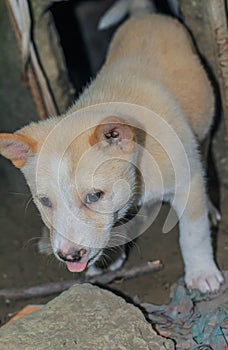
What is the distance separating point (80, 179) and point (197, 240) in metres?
1.21

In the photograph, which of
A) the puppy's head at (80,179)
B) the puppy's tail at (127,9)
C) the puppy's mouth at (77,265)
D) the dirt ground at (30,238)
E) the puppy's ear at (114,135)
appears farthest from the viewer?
the puppy's tail at (127,9)

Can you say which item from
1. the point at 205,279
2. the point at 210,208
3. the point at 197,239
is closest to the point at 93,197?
the point at 197,239

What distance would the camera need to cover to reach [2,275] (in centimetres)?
564

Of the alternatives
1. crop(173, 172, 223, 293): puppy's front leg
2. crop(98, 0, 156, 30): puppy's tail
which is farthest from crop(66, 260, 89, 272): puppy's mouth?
crop(98, 0, 156, 30): puppy's tail

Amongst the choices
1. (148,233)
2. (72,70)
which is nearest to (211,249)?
(148,233)

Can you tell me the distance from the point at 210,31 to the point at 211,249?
1658mm

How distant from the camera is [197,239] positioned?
4738mm

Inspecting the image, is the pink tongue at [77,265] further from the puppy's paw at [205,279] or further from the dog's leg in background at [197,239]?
the puppy's paw at [205,279]

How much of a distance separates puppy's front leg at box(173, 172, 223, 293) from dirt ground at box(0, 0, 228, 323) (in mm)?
234

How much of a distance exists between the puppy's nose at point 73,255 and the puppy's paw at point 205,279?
3.82ft

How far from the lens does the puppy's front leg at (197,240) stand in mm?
4660

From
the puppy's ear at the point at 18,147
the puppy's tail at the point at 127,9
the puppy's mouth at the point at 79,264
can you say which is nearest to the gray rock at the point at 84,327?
the puppy's mouth at the point at 79,264

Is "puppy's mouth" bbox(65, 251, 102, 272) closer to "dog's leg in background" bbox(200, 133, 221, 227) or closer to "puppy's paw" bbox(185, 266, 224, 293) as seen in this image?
"puppy's paw" bbox(185, 266, 224, 293)

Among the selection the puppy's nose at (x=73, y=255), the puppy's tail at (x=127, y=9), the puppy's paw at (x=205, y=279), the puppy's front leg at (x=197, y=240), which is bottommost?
the puppy's paw at (x=205, y=279)
